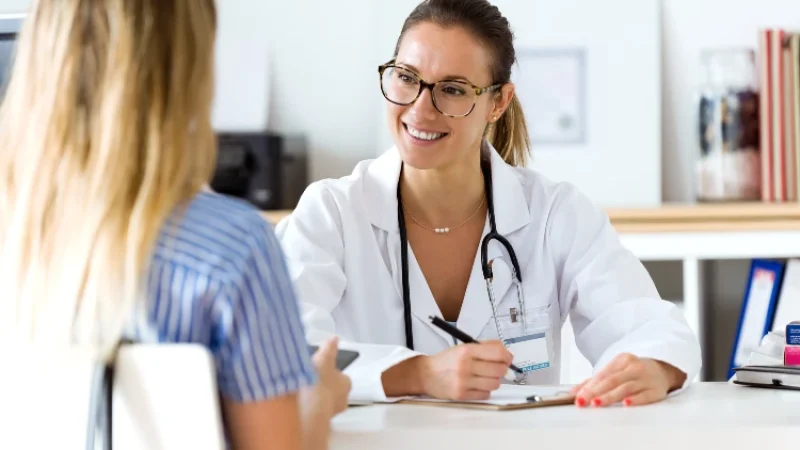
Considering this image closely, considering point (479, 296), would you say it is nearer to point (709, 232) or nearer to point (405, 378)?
point (405, 378)

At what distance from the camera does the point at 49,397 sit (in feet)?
2.80

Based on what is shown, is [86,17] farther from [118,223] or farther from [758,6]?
[758,6]

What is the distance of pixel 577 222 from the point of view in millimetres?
1920

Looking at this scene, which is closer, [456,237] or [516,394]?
[516,394]

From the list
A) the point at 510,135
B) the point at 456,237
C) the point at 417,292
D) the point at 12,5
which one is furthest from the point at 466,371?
the point at 12,5

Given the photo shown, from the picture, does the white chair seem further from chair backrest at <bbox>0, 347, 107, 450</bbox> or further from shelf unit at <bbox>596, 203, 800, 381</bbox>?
shelf unit at <bbox>596, 203, 800, 381</bbox>

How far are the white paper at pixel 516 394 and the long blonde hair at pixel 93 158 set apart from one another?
616mm

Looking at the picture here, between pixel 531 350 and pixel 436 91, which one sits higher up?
pixel 436 91

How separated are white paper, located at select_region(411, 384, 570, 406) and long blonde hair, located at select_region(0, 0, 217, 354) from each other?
0.62 meters

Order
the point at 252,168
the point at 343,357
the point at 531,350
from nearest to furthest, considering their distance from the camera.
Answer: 1. the point at 343,357
2. the point at 531,350
3. the point at 252,168

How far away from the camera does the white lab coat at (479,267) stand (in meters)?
1.78

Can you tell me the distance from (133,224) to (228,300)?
0.10 m

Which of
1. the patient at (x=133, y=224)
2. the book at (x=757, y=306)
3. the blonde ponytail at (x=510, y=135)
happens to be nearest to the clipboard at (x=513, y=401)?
the patient at (x=133, y=224)

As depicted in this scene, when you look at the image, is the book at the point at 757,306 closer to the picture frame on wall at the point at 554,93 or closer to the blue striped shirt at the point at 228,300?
the picture frame on wall at the point at 554,93
